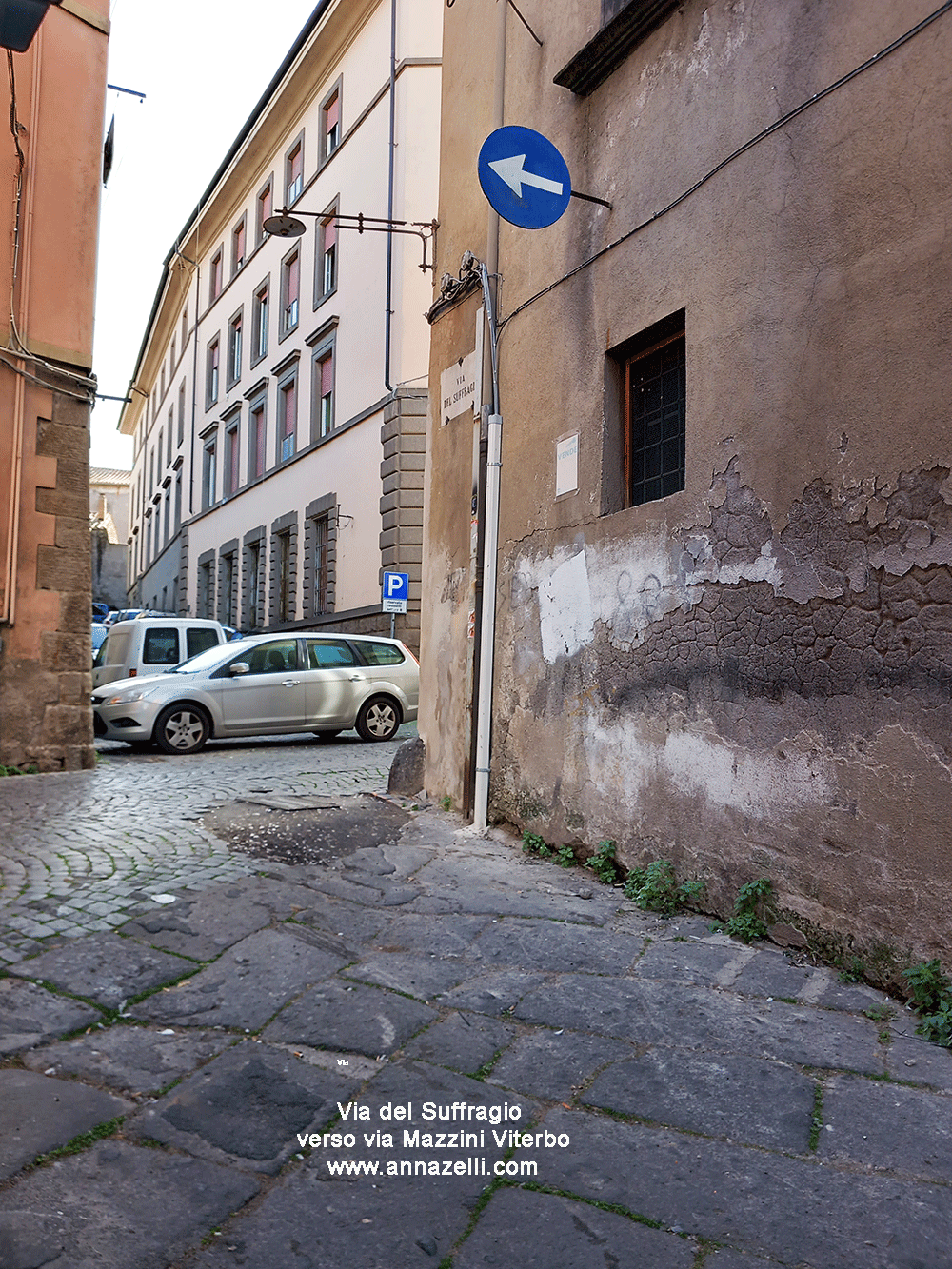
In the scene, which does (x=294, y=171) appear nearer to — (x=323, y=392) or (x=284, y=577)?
(x=323, y=392)

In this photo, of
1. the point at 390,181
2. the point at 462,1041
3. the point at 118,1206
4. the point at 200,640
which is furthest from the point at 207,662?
the point at 390,181

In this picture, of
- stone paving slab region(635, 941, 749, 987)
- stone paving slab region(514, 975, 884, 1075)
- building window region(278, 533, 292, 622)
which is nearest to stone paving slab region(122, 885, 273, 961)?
stone paving slab region(514, 975, 884, 1075)

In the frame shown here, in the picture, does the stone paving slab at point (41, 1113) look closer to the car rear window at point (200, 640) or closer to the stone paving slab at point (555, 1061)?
the stone paving slab at point (555, 1061)

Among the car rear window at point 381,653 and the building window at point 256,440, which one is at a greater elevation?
the building window at point 256,440

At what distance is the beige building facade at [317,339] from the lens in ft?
63.6

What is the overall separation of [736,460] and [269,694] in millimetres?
8721

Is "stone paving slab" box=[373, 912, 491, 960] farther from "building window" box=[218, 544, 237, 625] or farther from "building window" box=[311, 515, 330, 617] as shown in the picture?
"building window" box=[218, 544, 237, 625]

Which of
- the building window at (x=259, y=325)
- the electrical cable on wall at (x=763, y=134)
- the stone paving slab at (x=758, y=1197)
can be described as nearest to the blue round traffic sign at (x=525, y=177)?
the electrical cable on wall at (x=763, y=134)

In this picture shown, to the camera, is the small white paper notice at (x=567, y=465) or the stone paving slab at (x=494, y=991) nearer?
the stone paving slab at (x=494, y=991)

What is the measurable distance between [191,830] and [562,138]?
4883 mm

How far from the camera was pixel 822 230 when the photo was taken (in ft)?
13.1

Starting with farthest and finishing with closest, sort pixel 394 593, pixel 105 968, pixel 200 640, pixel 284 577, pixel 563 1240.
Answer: pixel 284 577 → pixel 394 593 → pixel 200 640 → pixel 105 968 → pixel 563 1240

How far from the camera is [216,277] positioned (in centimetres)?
3203

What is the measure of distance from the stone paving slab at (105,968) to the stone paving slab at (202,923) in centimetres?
11
